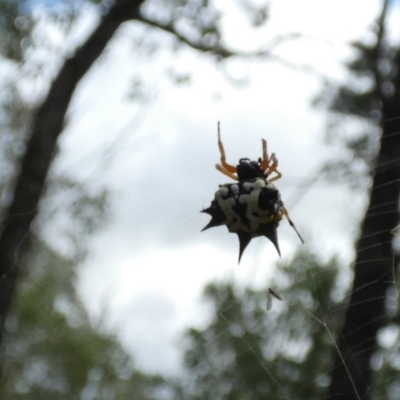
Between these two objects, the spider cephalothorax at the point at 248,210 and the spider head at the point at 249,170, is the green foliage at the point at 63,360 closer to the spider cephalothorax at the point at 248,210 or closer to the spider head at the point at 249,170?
the spider head at the point at 249,170

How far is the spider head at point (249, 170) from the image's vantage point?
A: 1.97 meters

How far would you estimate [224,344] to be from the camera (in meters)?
5.68

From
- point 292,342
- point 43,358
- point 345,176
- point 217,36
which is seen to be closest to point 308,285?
Result: point 292,342

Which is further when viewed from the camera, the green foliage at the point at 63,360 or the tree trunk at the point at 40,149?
the green foliage at the point at 63,360

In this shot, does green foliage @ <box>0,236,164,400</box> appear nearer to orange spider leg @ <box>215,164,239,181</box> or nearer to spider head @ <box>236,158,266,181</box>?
orange spider leg @ <box>215,164,239,181</box>

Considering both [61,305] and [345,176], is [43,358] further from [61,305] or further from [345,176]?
[345,176]

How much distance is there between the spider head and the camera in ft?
6.47

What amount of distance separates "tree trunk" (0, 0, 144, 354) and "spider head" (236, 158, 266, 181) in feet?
5.25

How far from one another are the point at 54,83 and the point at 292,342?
257cm

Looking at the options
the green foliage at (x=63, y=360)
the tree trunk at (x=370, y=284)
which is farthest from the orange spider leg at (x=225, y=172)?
the green foliage at (x=63, y=360)

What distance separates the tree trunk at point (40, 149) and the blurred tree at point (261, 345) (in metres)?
1.35

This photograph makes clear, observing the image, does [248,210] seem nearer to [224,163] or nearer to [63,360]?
[224,163]

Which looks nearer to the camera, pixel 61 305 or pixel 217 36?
pixel 217 36

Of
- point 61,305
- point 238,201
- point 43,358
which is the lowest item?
point 43,358
